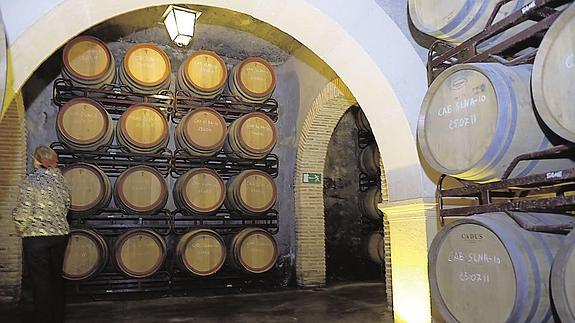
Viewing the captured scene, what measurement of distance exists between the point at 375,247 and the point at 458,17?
18.0 ft

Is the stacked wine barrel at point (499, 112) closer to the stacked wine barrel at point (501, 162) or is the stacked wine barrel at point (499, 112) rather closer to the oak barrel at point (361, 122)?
the stacked wine barrel at point (501, 162)

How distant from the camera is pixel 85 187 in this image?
5.65 m

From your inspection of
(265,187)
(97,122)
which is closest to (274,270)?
(265,187)

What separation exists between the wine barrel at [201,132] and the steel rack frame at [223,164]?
0.13 metres

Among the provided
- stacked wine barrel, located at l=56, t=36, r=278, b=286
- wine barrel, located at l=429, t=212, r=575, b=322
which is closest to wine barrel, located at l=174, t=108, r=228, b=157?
stacked wine barrel, located at l=56, t=36, r=278, b=286

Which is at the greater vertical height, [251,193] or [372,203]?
[251,193]

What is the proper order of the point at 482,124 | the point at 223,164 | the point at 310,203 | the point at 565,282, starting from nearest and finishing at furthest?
the point at 565,282 < the point at 482,124 < the point at 223,164 < the point at 310,203

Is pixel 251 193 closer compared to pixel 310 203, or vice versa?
pixel 251 193

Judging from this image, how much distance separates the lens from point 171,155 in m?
6.39

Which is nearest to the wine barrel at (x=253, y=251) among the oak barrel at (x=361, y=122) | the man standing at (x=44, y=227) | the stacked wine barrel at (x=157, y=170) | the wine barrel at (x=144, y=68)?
the stacked wine barrel at (x=157, y=170)

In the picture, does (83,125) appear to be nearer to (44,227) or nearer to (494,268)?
(44,227)

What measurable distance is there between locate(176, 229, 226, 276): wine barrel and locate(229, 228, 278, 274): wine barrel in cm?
20

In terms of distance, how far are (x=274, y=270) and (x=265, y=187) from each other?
126 cm

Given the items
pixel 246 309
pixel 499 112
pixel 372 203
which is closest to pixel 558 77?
pixel 499 112
